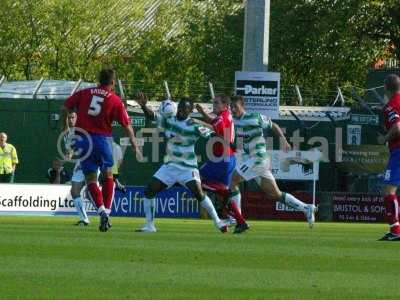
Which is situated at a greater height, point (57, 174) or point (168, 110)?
point (168, 110)

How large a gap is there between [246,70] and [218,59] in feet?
91.8

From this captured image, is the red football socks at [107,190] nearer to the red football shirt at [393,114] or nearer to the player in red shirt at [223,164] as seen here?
the player in red shirt at [223,164]

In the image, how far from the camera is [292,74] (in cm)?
5941

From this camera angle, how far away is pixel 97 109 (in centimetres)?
2028

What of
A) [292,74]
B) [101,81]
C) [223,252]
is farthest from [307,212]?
[292,74]

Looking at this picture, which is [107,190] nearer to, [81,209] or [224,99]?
[224,99]

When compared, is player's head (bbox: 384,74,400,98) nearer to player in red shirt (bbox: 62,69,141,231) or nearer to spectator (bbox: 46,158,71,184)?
player in red shirt (bbox: 62,69,141,231)

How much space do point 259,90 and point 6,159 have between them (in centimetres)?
629

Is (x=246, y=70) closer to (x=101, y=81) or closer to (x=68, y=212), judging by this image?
(x=68, y=212)

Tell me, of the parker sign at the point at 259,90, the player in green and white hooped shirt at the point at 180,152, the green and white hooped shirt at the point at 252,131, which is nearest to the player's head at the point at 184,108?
the player in green and white hooped shirt at the point at 180,152

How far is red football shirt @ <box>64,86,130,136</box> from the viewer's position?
2028 cm

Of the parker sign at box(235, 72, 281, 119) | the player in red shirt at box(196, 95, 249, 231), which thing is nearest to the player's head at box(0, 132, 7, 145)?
the parker sign at box(235, 72, 281, 119)

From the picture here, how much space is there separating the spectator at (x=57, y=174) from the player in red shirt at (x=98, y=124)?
14.6 meters

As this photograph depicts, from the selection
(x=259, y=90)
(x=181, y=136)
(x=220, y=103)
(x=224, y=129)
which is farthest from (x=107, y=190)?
(x=259, y=90)
